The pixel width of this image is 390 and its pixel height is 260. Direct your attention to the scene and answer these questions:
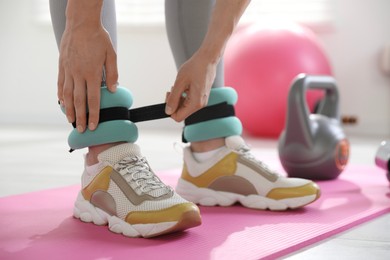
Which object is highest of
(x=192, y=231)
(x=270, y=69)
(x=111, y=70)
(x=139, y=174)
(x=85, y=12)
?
(x=85, y=12)

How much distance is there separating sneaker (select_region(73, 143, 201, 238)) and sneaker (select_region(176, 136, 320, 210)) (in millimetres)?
279

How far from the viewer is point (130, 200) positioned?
124 cm

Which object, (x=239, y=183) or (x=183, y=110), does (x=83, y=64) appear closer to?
(x=183, y=110)

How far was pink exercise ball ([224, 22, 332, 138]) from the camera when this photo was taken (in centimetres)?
377

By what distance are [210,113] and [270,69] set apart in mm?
2306

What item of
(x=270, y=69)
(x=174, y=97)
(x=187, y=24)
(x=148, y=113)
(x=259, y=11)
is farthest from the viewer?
(x=259, y=11)

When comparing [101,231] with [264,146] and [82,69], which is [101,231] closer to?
[82,69]

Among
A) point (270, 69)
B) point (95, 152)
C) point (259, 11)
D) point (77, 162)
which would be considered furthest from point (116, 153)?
point (259, 11)

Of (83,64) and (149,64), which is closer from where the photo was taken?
(83,64)

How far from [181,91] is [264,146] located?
230 cm

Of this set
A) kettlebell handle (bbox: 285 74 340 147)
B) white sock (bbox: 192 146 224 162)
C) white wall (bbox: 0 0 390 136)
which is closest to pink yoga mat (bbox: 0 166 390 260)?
white sock (bbox: 192 146 224 162)

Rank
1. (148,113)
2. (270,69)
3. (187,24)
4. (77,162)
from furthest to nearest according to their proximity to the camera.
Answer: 1. (270,69)
2. (77,162)
3. (187,24)
4. (148,113)

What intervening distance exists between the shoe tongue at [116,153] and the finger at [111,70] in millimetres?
125

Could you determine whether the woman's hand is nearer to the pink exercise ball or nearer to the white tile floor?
the white tile floor
